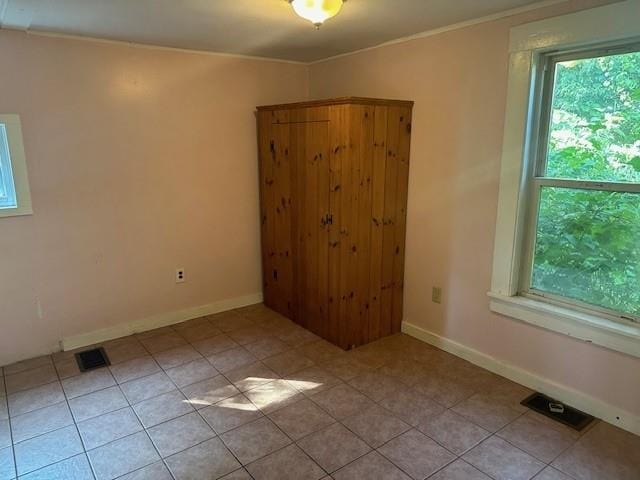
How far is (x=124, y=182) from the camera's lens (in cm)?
309

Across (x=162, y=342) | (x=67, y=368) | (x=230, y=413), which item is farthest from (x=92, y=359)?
(x=230, y=413)

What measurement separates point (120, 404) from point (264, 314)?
1457 mm

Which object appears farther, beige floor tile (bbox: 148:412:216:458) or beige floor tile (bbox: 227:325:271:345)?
beige floor tile (bbox: 227:325:271:345)

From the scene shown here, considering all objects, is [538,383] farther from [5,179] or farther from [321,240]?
[5,179]

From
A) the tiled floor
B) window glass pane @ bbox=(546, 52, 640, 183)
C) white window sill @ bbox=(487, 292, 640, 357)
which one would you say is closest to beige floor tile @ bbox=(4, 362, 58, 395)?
the tiled floor

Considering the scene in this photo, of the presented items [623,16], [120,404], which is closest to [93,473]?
[120,404]

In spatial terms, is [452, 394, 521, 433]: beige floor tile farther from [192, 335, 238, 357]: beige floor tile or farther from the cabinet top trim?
the cabinet top trim

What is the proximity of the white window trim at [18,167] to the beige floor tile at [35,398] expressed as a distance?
1108mm

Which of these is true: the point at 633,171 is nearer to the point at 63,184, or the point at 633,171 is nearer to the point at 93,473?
the point at 93,473

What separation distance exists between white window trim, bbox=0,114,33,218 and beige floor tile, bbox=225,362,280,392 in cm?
171

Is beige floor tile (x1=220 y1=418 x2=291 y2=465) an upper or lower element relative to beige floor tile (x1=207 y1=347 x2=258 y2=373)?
lower

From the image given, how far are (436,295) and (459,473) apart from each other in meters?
1.32

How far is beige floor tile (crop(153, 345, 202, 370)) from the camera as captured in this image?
2865 mm

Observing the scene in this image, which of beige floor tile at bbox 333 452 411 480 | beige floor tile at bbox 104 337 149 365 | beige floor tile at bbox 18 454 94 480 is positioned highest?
beige floor tile at bbox 104 337 149 365
